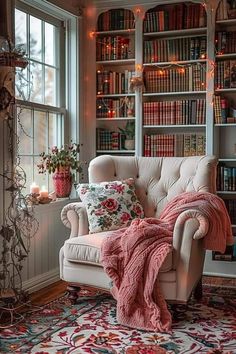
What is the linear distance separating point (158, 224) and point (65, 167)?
4.25 feet

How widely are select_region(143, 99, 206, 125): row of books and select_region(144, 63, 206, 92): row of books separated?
13 cm

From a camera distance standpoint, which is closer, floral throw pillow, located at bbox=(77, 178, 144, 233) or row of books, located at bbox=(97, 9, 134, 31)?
floral throw pillow, located at bbox=(77, 178, 144, 233)

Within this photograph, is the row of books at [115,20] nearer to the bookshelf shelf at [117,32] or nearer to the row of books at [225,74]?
the bookshelf shelf at [117,32]

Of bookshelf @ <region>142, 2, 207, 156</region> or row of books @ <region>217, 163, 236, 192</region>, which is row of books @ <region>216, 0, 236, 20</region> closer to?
bookshelf @ <region>142, 2, 207, 156</region>

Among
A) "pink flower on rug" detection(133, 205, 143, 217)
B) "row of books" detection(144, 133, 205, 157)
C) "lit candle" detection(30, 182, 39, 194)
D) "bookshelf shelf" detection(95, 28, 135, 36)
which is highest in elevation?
"bookshelf shelf" detection(95, 28, 135, 36)

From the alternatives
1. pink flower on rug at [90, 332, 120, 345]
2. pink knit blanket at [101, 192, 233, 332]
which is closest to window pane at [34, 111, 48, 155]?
pink knit blanket at [101, 192, 233, 332]

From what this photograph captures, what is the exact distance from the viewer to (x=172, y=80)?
4.62 meters

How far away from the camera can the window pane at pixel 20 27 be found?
396 centimetres

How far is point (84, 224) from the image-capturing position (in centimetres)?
365

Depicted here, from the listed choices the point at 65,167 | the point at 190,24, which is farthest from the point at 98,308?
the point at 190,24

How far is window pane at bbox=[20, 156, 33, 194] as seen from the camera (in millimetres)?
4113

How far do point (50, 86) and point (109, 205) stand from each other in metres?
1.54

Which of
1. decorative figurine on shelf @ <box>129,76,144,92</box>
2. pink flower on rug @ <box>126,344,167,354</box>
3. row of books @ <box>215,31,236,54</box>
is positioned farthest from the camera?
decorative figurine on shelf @ <box>129,76,144,92</box>

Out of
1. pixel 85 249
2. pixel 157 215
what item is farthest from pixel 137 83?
pixel 85 249
